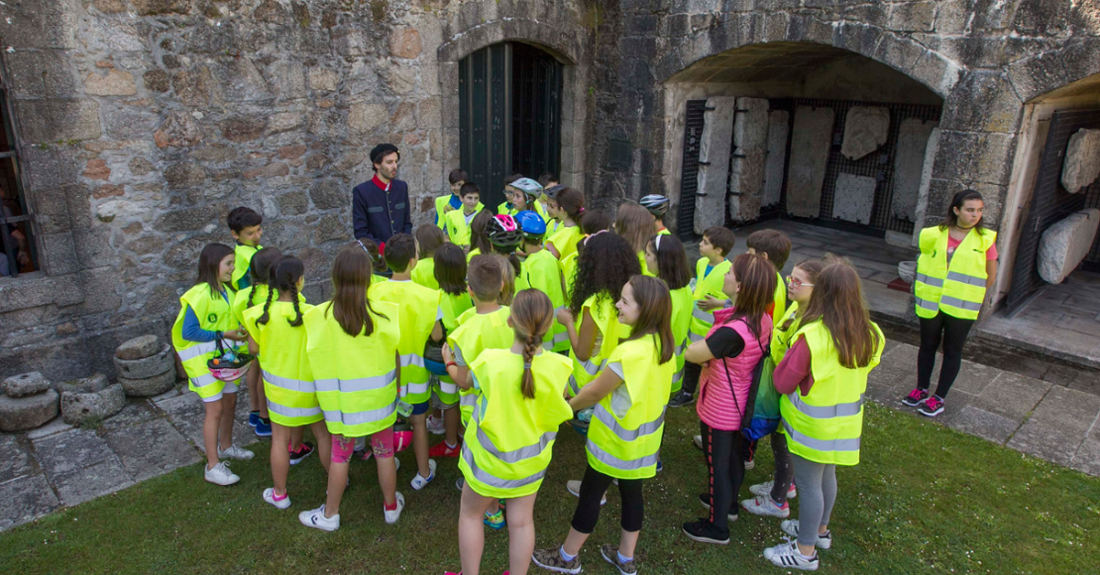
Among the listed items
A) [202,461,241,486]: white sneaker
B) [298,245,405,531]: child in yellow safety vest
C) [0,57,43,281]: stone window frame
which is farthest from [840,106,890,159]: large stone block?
[0,57,43,281]: stone window frame

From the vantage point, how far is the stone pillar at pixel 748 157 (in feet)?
31.0

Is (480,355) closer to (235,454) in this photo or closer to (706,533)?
(706,533)

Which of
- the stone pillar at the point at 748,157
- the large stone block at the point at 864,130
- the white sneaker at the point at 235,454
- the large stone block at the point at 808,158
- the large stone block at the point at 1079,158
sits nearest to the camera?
the white sneaker at the point at 235,454

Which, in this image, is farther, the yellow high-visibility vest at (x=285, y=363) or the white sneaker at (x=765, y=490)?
the white sneaker at (x=765, y=490)

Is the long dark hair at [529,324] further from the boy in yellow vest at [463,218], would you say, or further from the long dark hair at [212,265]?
the boy in yellow vest at [463,218]

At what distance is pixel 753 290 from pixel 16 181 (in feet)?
16.8

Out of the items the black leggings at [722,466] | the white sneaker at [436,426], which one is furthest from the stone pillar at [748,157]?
the black leggings at [722,466]

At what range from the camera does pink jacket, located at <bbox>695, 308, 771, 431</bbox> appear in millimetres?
3328

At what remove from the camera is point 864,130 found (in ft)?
33.9

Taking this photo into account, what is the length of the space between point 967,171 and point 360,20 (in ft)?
18.4

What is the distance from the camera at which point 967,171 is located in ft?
20.7

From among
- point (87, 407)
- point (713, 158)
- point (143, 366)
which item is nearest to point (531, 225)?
point (143, 366)

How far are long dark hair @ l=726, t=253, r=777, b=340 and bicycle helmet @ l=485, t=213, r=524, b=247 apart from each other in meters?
1.32

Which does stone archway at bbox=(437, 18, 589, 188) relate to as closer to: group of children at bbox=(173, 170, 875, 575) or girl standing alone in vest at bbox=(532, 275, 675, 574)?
group of children at bbox=(173, 170, 875, 575)
